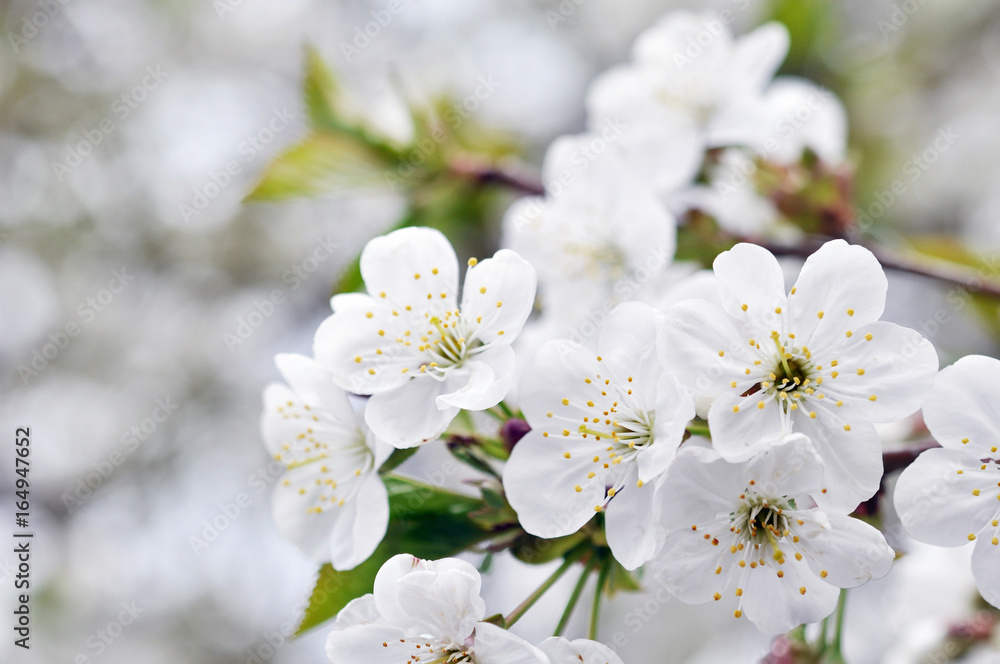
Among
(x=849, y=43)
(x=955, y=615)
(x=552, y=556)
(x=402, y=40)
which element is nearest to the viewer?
(x=552, y=556)

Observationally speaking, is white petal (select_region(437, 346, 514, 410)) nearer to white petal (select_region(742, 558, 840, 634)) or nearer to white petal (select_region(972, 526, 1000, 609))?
white petal (select_region(742, 558, 840, 634))

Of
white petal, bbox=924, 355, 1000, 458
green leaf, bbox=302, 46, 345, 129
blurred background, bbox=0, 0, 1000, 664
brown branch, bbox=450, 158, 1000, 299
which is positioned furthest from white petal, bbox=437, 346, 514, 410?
blurred background, bbox=0, 0, 1000, 664

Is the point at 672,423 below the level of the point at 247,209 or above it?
above

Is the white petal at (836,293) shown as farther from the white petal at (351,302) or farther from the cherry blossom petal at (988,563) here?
the white petal at (351,302)

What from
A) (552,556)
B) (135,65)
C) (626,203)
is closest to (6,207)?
(135,65)

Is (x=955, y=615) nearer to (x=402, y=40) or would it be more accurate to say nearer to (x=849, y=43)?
(x=849, y=43)

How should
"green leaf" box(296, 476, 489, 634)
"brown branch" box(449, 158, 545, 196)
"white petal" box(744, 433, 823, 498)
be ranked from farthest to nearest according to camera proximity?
"brown branch" box(449, 158, 545, 196)
"green leaf" box(296, 476, 489, 634)
"white petal" box(744, 433, 823, 498)
